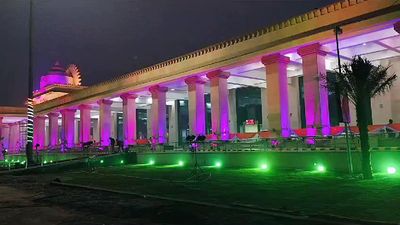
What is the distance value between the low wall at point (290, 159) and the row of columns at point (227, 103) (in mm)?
3884

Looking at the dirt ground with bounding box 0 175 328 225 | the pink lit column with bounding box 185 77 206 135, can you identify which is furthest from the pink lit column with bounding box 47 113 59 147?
the dirt ground with bounding box 0 175 328 225

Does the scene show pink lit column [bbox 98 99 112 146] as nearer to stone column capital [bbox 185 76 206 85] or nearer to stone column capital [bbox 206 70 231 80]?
stone column capital [bbox 185 76 206 85]

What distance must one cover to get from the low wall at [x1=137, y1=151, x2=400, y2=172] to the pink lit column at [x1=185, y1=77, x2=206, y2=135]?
4968 mm

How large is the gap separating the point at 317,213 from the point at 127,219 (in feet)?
14.3

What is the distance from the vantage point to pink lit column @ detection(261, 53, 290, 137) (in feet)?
85.9

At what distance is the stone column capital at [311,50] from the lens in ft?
78.2

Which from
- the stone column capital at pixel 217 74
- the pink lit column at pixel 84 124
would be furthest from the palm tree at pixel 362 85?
the pink lit column at pixel 84 124

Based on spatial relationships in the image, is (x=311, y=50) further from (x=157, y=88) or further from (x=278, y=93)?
(x=157, y=88)

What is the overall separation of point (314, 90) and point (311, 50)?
99.3 inches

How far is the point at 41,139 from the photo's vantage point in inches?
2539

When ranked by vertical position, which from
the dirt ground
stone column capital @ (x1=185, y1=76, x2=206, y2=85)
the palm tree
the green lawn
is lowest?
the dirt ground

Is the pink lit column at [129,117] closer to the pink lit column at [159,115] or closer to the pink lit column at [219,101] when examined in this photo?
the pink lit column at [159,115]

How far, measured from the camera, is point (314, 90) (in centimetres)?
2442

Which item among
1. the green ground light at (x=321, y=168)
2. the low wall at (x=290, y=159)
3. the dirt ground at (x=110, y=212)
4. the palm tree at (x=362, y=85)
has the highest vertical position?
the palm tree at (x=362, y=85)
